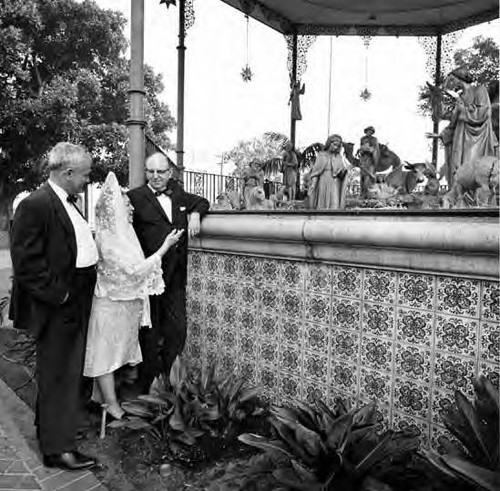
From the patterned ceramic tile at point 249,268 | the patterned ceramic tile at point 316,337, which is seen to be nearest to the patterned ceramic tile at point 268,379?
the patterned ceramic tile at point 316,337

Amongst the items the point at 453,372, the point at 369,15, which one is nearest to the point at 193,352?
the point at 453,372

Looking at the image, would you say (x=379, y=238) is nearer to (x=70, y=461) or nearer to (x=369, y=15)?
(x=70, y=461)

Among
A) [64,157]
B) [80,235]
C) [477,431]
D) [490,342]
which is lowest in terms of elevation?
[477,431]

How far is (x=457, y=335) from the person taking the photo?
2.04m

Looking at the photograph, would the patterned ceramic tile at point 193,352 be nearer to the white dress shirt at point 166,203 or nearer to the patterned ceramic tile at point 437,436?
the white dress shirt at point 166,203

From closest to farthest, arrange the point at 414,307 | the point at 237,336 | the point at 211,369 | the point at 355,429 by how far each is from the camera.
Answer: the point at 355,429 → the point at 414,307 → the point at 211,369 → the point at 237,336

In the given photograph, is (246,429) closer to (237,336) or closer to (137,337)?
(237,336)

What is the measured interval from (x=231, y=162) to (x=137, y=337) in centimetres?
3925

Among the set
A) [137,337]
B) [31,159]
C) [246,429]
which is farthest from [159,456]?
[31,159]

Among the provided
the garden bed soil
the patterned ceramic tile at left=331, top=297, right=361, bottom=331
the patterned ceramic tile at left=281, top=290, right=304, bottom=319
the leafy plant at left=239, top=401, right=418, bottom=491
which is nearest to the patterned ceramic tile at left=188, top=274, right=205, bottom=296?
the patterned ceramic tile at left=281, top=290, right=304, bottom=319

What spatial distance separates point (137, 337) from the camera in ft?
9.96

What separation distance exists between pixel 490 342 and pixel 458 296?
224 millimetres

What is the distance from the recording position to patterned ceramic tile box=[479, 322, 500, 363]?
191 cm

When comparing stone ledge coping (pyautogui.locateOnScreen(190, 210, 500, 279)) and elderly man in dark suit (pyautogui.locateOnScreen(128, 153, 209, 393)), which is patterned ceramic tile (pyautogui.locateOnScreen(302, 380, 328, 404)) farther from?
elderly man in dark suit (pyautogui.locateOnScreen(128, 153, 209, 393))
